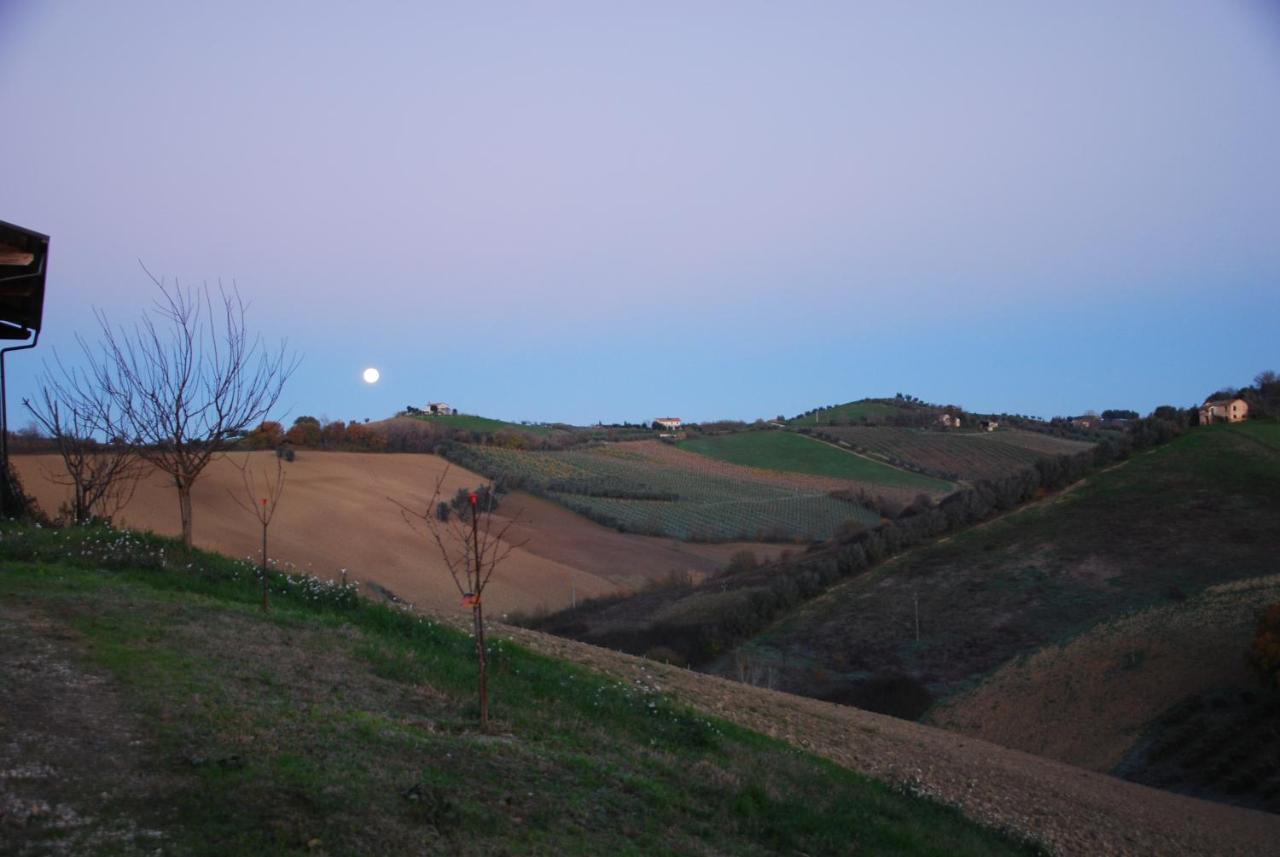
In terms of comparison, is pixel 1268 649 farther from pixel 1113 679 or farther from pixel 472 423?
pixel 472 423

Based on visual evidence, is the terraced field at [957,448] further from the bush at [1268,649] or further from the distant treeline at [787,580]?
the bush at [1268,649]

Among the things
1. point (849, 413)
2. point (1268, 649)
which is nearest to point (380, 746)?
point (1268, 649)

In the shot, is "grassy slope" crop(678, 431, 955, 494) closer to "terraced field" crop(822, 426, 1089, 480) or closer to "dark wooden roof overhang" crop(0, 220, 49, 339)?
"terraced field" crop(822, 426, 1089, 480)

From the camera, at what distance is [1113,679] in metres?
23.6

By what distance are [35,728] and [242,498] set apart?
42071mm

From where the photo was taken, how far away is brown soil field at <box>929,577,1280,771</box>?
2158cm

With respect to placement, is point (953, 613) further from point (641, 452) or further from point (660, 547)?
point (641, 452)

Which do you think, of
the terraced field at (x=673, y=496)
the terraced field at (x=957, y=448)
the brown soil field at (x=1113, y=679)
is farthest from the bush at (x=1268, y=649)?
the terraced field at (x=957, y=448)

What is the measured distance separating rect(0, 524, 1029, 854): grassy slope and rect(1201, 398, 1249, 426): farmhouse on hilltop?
40.8 meters

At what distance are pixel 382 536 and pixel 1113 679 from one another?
1292 inches

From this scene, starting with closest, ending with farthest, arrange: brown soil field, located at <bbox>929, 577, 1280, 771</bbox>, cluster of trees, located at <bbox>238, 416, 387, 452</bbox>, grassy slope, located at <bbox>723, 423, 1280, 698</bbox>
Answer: brown soil field, located at <bbox>929, 577, 1280, 771</bbox> < grassy slope, located at <bbox>723, 423, 1280, 698</bbox> < cluster of trees, located at <bbox>238, 416, 387, 452</bbox>

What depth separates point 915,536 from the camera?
38.7 metres

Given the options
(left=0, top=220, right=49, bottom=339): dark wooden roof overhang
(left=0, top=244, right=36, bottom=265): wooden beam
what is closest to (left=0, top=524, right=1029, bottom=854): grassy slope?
(left=0, top=220, right=49, bottom=339): dark wooden roof overhang

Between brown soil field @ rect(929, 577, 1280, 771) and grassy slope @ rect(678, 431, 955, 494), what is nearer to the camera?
brown soil field @ rect(929, 577, 1280, 771)
